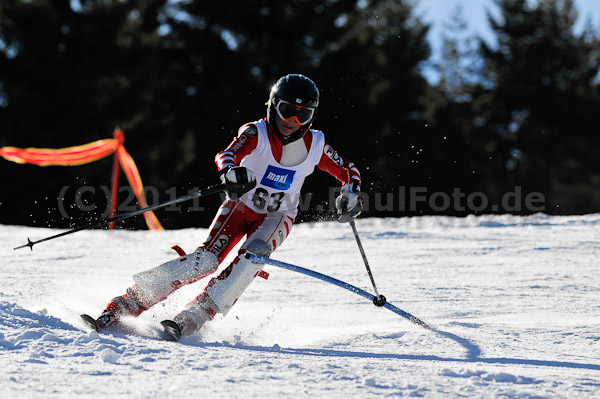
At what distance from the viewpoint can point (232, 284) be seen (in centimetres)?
369

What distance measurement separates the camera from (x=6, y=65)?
1972cm

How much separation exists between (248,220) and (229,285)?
0.57 meters

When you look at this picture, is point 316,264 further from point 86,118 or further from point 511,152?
point 511,152

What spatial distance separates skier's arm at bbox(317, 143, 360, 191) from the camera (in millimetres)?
4336

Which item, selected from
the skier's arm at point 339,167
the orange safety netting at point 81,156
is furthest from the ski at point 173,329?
the orange safety netting at point 81,156

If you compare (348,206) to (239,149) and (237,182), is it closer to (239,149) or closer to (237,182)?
(239,149)

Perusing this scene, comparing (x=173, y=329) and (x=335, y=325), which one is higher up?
(x=173, y=329)

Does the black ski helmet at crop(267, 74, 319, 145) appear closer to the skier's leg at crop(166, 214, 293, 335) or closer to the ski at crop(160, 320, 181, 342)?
the skier's leg at crop(166, 214, 293, 335)

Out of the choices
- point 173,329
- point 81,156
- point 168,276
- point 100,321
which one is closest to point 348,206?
point 168,276

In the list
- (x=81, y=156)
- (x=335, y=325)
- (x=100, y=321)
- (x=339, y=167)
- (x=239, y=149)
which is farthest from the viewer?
(x=81, y=156)

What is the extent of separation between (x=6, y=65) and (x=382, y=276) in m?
17.3

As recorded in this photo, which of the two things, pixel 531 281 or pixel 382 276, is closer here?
pixel 531 281

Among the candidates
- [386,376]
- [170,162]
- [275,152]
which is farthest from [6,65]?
A: [386,376]

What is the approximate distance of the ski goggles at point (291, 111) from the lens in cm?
390
